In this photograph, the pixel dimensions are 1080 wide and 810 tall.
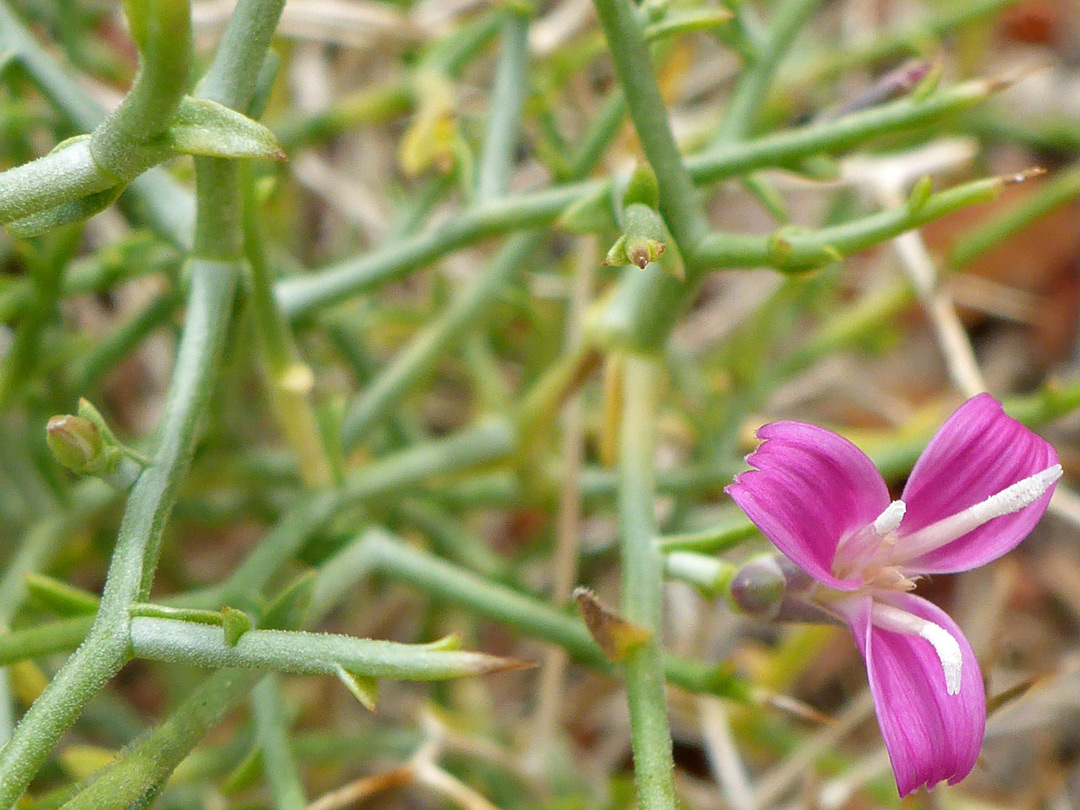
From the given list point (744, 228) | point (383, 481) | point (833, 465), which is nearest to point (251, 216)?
point (383, 481)

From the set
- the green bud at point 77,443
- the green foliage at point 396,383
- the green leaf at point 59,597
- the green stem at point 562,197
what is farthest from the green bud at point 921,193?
the green leaf at point 59,597

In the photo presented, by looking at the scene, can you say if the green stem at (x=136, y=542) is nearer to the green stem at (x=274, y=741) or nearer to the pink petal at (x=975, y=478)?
the green stem at (x=274, y=741)

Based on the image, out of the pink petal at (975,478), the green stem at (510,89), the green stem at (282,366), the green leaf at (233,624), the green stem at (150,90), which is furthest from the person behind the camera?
A: the green stem at (510,89)

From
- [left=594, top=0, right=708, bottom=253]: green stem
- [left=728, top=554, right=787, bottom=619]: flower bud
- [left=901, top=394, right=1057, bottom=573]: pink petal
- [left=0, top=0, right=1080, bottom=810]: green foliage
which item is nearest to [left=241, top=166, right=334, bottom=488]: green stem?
[left=0, top=0, right=1080, bottom=810]: green foliage

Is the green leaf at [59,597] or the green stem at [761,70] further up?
the green stem at [761,70]

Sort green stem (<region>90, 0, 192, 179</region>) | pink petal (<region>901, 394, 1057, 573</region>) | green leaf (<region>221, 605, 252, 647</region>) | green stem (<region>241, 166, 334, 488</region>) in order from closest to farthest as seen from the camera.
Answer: green stem (<region>90, 0, 192, 179</region>), green leaf (<region>221, 605, 252, 647</region>), pink petal (<region>901, 394, 1057, 573</region>), green stem (<region>241, 166, 334, 488</region>)

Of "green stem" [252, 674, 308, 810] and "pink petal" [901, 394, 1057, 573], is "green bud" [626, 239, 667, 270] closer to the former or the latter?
"pink petal" [901, 394, 1057, 573]

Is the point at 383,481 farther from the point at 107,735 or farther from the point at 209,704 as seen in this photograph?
the point at 107,735
